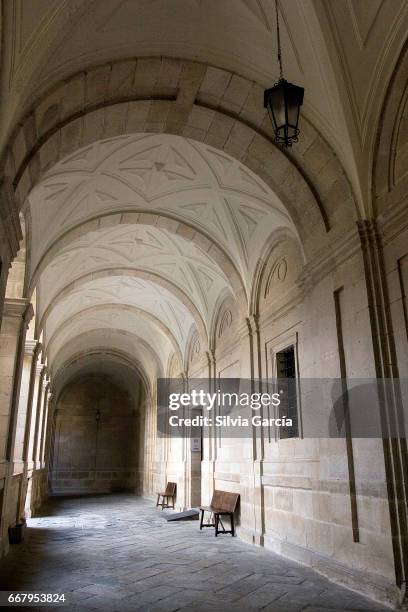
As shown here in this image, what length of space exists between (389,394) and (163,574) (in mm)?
3699

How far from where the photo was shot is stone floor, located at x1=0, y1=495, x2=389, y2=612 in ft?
16.5

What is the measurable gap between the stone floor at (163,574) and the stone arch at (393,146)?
456cm

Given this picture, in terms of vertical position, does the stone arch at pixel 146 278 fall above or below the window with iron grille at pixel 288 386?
above

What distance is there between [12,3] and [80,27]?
0.95 meters

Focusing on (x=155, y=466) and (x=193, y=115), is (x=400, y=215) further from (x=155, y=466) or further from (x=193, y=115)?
(x=155, y=466)

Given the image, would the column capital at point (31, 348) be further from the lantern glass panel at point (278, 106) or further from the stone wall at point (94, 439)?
the stone wall at point (94, 439)

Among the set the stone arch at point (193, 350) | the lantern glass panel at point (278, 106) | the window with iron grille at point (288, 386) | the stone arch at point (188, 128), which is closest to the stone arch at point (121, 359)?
the stone arch at point (193, 350)

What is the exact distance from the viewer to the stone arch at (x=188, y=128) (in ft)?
19.7

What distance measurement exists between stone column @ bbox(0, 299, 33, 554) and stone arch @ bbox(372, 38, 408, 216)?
6.07 metres

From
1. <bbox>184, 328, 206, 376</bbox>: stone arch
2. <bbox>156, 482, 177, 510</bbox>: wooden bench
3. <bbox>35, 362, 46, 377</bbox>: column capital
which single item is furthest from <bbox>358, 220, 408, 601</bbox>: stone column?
<bbox>156, 482, 177, 510</bbox>: wooden bench

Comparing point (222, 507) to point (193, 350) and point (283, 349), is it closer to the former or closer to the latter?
point (283, 349)

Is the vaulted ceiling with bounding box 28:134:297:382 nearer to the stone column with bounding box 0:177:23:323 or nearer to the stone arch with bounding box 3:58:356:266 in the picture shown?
the stone arch with bounding box 3:58:356:266

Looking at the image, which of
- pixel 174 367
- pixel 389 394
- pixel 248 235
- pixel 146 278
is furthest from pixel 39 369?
pixel 389 394

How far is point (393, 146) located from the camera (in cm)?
602
